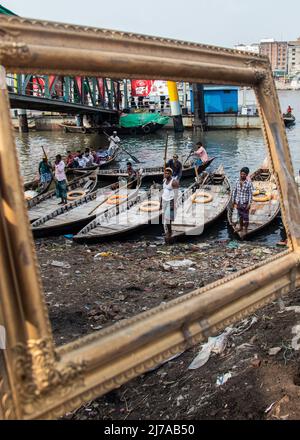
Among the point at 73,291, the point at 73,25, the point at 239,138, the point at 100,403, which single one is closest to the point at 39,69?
the point at 73,25

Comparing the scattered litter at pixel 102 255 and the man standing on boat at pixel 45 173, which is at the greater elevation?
the man standing on boat at pixel 45 173

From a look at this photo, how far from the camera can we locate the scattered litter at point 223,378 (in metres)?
3.74

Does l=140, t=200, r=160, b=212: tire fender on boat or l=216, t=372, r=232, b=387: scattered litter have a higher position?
l=216, t=372, r=232, b=387: scattered litter

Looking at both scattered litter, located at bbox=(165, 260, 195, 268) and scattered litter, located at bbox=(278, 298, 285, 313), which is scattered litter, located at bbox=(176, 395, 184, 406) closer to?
scattered litter, located at bbox=(278, 298, 285, 313)

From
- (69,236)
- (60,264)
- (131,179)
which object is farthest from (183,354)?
(131,179)

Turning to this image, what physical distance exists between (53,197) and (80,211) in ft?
6.93

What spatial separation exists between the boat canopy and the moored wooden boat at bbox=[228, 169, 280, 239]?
79.7 feet

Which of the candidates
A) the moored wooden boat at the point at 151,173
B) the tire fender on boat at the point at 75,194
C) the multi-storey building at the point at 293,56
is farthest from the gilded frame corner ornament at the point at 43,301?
the multi-storey building at the point at 293,56

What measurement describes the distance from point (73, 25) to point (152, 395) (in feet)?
11.7

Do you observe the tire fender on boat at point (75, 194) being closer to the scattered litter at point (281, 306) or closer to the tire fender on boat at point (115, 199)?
the tire fender on boat at point (115, 199)

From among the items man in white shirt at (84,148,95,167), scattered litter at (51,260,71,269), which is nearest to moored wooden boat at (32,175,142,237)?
scattered litter at (51,260,71,269)

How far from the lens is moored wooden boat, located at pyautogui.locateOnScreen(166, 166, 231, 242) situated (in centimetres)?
1244
